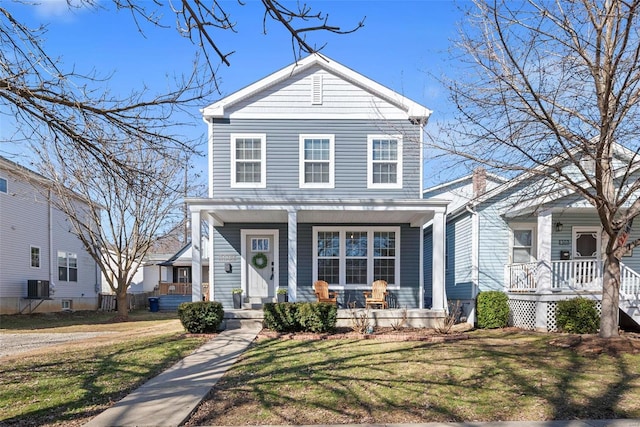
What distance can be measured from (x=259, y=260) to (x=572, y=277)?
9.04 meters

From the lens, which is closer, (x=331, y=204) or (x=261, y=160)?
(x=331, y=204)

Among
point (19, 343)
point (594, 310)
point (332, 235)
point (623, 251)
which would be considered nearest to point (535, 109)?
Answer: point (623, 251)

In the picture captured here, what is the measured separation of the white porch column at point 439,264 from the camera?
39.1ft

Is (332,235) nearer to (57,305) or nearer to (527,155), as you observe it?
(527,155)

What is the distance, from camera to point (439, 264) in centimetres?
1193

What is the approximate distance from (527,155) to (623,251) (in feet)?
10.1

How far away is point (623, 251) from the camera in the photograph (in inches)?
348

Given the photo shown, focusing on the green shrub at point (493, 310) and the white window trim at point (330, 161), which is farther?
the white window trim at point (330, 161)

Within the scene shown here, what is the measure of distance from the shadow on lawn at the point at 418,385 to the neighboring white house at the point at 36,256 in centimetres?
1267

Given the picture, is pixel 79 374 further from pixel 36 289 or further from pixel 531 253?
pixel 36 289

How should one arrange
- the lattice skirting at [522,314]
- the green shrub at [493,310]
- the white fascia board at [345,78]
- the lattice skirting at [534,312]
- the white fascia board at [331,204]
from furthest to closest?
the white fascia board at [345,78] → the green shrub at [493,310] → the lattice skirting at [522,314] → the white fascia board at [331,204] → the lattice skirting at [534,312]

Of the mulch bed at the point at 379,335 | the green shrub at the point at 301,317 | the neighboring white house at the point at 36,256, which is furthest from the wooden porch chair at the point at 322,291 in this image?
the neighboring white house at the point at 36,256

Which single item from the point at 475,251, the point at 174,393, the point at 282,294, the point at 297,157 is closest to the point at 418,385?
the point at 174,393

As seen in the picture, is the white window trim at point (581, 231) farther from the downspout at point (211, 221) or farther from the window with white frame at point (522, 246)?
the downspout at point (211, 221)
